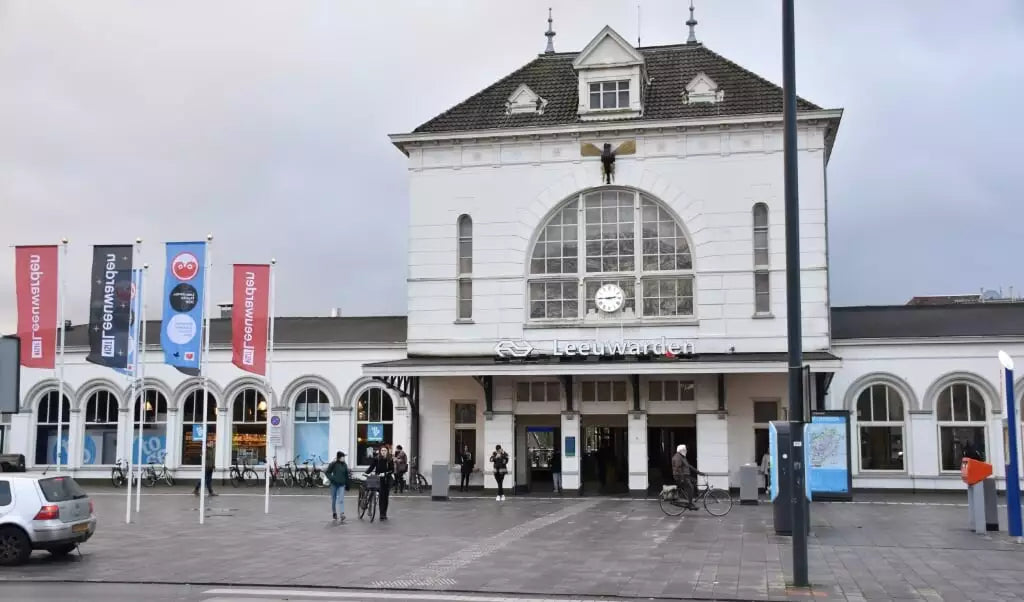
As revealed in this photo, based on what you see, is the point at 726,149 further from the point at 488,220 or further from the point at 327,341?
the point at 327,341

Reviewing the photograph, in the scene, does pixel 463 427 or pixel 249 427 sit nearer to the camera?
pixel 463 427

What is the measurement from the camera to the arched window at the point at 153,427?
36.8 meters

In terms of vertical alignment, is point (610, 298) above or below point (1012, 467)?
above

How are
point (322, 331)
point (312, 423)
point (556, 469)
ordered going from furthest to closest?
point (322, 331)
point (312, 423)
point (556, 469)

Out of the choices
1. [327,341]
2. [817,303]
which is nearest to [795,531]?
[817,303]

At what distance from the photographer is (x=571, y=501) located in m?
29.1

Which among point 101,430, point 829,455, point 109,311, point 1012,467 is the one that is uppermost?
point 109,311

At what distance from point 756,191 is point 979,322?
851 cm

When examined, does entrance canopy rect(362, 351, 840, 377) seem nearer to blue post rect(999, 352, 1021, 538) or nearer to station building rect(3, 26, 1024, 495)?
station building rect(3, 26, 1024, 495)

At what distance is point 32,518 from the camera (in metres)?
16.0

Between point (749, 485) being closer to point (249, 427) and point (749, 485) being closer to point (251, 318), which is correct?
point (251, 318)

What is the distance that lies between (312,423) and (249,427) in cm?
242

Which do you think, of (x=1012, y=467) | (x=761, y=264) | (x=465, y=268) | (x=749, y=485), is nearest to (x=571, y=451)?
(x=749, y=485)

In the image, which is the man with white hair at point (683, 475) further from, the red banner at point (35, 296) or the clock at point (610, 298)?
the red banner at point (35, 296)
